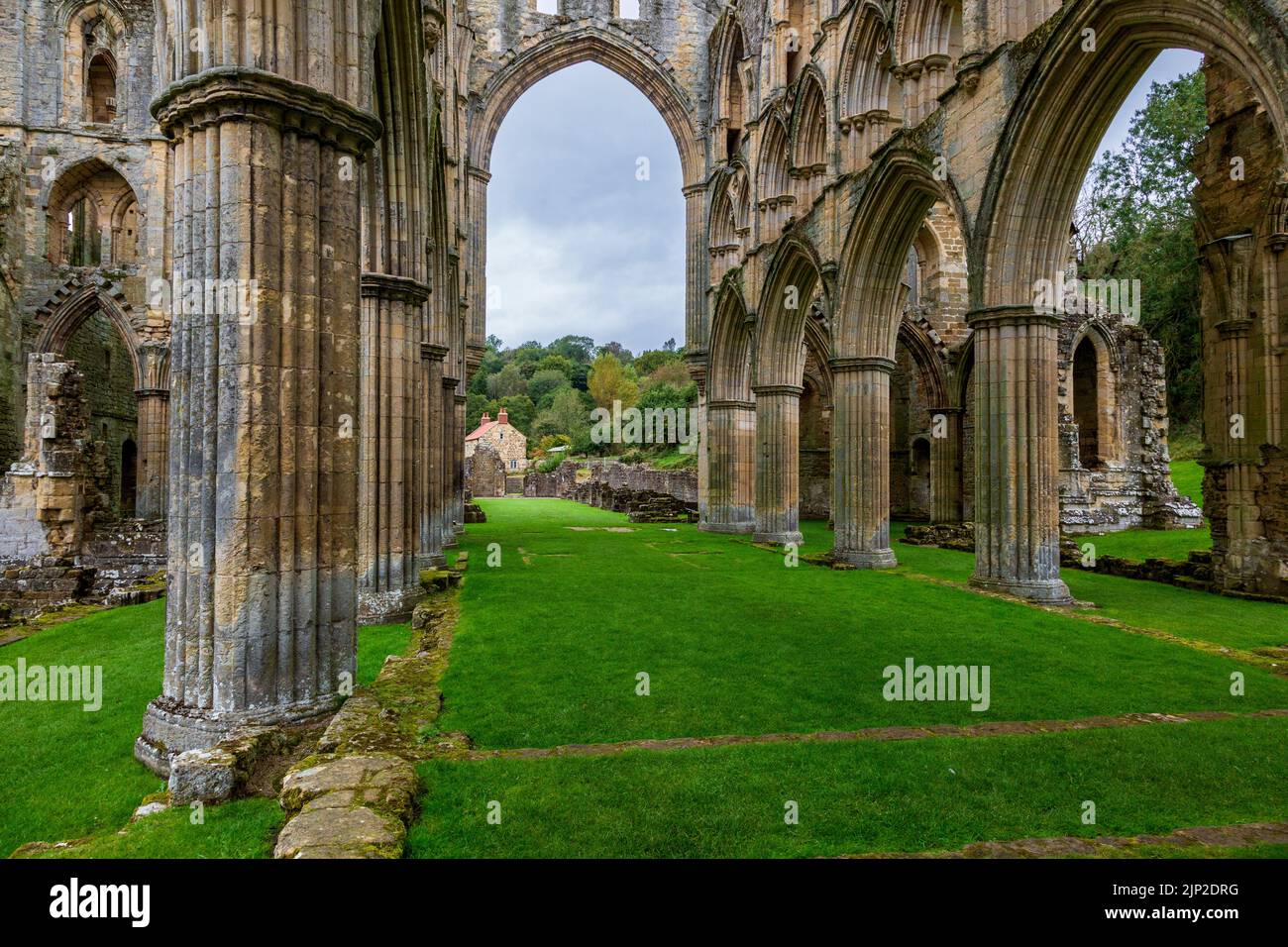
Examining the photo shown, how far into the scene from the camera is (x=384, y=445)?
29.0 ft

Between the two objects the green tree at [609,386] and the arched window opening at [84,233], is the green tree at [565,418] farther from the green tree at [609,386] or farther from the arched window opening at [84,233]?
the arched window opening at [84,233]

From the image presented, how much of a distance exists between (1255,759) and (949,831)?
7.93 feet

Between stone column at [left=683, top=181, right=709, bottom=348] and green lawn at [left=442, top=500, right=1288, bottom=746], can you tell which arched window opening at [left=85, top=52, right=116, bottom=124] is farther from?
green lawn at [left=442, top=500, right=1288, bottom=746]

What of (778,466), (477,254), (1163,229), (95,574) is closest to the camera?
(95,574)

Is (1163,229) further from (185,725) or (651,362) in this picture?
(651,362)

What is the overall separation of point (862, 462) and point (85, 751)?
12.7 metres

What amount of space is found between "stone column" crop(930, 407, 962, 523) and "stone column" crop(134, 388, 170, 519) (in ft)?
76.5

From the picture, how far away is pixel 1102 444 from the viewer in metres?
19.7

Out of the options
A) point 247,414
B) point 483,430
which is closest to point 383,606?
point 247,414

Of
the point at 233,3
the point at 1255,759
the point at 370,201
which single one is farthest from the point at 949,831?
the point at 370,201

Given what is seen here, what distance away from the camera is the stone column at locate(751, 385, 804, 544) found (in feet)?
61.6

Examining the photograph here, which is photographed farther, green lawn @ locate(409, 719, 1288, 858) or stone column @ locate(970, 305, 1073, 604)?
stone column @ locate(970, 305, 1073, 604)

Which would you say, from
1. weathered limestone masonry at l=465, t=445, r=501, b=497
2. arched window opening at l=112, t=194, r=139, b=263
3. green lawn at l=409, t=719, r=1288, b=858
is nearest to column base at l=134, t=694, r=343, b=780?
green lawn at l=409, t=719, r=1288, b=858

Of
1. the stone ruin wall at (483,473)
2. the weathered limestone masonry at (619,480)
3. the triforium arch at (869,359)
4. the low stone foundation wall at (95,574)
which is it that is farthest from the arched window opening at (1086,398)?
the stone ruin wall at (483,473)
